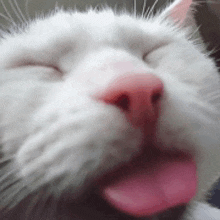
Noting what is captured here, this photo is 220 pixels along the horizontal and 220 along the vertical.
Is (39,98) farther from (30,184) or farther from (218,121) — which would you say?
(218,121)

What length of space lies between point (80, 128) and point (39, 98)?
10 cm

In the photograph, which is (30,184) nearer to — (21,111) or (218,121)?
(21,111)

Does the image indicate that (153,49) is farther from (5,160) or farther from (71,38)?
(5,160)

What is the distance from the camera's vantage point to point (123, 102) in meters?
0.27

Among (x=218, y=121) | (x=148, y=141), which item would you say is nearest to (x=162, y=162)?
(x=148, y=141)

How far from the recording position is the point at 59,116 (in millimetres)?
277

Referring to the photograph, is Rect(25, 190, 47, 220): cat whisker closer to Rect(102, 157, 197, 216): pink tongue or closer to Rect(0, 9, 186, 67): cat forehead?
Rect(102, 157, 197, 216): pink tongue

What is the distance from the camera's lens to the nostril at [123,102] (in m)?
0.26

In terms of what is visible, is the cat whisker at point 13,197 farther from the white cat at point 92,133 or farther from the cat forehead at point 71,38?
the cat forehead at point 71,38

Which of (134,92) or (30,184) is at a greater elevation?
(134,92)

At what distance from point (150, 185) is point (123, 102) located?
0.09m

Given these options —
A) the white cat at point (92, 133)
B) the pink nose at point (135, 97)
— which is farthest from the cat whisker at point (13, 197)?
the pink nose at point (135, 97)

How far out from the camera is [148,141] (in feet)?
0.88

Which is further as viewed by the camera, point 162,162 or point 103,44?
point 103,44
